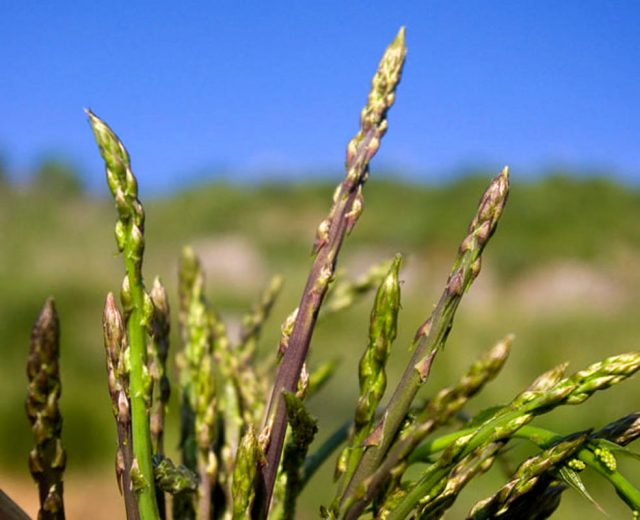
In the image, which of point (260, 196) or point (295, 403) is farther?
point (260, 196)

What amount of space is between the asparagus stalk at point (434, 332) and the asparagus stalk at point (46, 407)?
0.60 ft

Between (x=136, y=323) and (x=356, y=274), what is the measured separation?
8.44m

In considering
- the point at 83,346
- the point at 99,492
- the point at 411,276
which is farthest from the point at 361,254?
the point at 99,492

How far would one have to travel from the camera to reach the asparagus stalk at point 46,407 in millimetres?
500

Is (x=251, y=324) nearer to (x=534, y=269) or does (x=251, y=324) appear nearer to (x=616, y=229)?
(x=534, y=269)

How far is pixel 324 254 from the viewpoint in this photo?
19.0 inches

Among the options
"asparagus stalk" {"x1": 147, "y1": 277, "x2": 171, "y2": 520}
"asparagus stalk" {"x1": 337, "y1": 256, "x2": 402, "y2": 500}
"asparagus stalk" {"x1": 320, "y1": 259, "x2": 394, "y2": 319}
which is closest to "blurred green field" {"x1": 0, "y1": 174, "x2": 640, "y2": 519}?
"asparagus stalk" {"x1": 320, "y1": 259, "x2": 394, "y2": 319}

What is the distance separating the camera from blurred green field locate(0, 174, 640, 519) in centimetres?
383

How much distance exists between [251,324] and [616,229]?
985 centimetres

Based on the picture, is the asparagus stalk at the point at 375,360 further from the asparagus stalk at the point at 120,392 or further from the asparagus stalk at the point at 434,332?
the asparagus stalk at the point at 120,392

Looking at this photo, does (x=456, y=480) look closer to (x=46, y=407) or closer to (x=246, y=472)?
(x=246, y=472)

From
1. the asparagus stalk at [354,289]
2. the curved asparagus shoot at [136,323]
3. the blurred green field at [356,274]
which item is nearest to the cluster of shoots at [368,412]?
the curved asparagus shoot at [136,323]

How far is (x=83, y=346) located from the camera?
14.7ft

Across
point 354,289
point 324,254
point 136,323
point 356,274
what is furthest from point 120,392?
point 356,274
